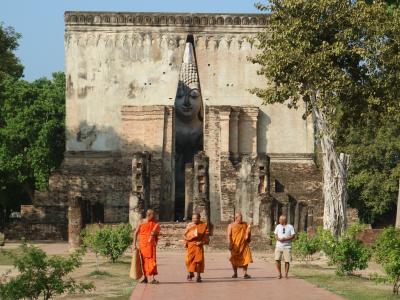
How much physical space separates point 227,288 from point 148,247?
1516mm

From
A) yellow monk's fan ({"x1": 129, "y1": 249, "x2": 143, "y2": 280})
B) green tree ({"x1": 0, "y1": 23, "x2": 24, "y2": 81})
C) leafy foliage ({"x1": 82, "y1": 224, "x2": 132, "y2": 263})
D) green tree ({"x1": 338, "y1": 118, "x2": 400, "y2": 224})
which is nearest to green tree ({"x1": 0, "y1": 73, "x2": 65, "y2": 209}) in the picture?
green tree ({"x1": 0, "y1": 23, "x2": 24, "y2": 81})

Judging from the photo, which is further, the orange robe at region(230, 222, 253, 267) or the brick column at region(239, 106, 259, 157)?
the brick column at region(239, 106, 259, 157)

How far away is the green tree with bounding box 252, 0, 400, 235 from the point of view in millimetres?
18984

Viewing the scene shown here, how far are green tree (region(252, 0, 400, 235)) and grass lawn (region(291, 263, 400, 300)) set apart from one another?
2.52 metres

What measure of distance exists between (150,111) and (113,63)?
1977mm

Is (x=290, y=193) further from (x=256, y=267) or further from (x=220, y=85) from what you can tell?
(x=256, y=267)

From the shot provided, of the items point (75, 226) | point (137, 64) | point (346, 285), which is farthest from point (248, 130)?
point (346, 285)

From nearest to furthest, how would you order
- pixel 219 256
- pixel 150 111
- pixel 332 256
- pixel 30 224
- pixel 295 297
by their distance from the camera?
1. pixel 295 297
2. pixel 332 256
3. pixel 219 256
4. pixel 30 224
5. pixel 150 111

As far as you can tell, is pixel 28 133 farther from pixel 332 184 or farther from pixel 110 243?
pixel 332 184

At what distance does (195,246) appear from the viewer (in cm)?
1502

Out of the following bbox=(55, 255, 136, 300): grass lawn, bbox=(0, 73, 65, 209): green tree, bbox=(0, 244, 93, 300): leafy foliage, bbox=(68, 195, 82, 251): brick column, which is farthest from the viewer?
bbox=(0, 73, 65, 209): green tree

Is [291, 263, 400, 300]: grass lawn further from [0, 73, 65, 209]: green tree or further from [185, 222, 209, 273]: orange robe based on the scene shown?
[0, 73, 65, 209]: green tree

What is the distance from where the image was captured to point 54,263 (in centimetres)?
1145

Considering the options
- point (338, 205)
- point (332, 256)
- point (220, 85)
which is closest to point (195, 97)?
point (220, 85)
